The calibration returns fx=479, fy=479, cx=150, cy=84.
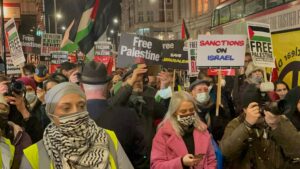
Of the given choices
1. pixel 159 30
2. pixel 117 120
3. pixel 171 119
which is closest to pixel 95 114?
pixel 117 120

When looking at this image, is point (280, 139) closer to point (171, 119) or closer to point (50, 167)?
point (171, 119)

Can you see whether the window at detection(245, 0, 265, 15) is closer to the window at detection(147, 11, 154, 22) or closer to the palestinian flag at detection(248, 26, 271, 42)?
the palestinian flag at detection(248, 26, 271, 42)

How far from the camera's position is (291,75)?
10.5 m

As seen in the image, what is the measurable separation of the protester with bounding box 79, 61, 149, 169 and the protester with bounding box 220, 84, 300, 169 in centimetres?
86

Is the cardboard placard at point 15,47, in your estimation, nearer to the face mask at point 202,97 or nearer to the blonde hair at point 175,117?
the face mask at point 202,97

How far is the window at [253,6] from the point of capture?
43.9 feet

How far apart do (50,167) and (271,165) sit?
2193mm

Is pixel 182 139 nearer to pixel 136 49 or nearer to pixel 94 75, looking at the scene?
pixel 94 75

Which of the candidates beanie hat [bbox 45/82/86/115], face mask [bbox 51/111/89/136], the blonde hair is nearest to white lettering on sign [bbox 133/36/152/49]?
the blonde hair

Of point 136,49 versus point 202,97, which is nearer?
point 202,97

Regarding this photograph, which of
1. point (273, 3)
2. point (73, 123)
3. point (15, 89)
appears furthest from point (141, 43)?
point (273, 3)

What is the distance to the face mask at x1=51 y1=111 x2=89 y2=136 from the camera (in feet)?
9.59

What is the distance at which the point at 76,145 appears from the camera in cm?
287

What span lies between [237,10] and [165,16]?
122 ft
